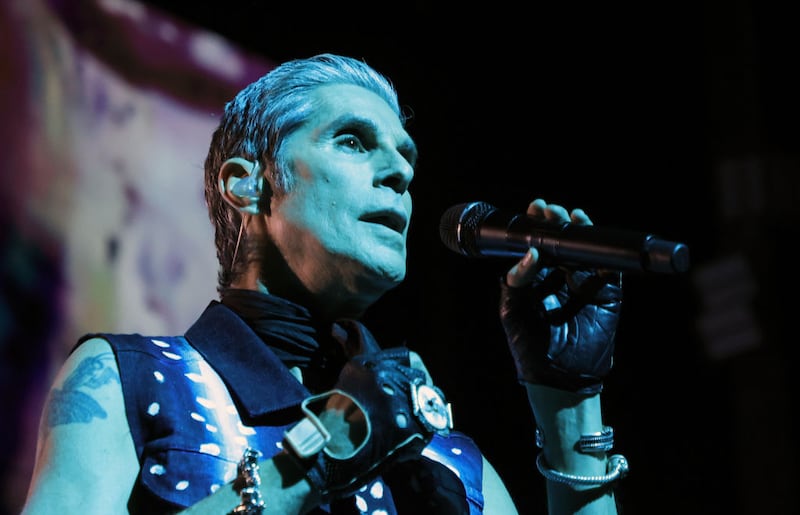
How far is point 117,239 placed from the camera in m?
2.42

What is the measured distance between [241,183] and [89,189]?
838 millimetres

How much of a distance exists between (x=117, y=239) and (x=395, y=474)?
120 cm

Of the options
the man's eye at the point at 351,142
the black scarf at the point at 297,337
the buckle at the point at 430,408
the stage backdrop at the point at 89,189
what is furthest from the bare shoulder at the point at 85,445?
the stage backdrop at the point at 89,189

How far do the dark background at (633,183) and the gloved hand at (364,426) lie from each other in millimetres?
1736

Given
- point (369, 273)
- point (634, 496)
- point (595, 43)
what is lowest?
point (634, 496)

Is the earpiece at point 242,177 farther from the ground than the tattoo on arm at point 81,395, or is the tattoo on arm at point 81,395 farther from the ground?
the earpiece at point 242,177

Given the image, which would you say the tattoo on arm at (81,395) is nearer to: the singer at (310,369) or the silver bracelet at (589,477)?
the singer at (310,369)

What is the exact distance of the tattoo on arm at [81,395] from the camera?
1.32m

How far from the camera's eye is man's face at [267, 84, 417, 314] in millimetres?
1542

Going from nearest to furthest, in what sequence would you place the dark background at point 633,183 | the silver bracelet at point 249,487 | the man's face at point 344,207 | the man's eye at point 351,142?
the silver bracelet at point 249,487 < the man's face at point 344,207 < the man's eye at point 351,142 < the dark background at point 633,183

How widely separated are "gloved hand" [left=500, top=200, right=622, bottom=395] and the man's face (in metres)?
0.22

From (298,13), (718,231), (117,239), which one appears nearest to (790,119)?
(718,231)

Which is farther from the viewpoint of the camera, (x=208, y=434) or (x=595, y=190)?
(x=595, y=190)

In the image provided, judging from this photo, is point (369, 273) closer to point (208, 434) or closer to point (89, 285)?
point (208, 434)
